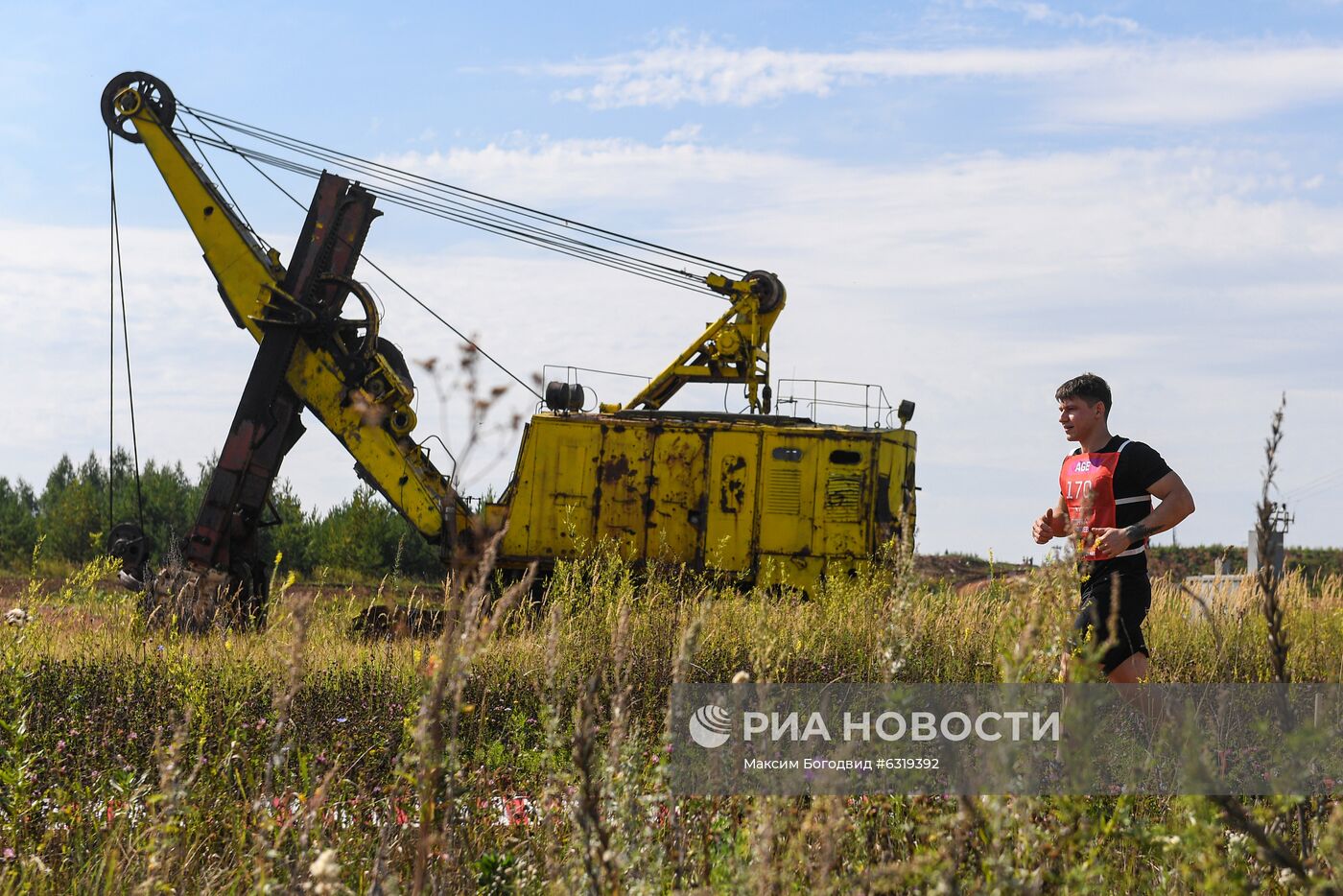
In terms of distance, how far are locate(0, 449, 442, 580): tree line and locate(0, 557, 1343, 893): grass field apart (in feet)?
53.9

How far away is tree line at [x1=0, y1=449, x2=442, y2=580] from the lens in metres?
26.2

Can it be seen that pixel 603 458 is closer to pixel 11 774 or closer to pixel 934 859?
pixel 11 774

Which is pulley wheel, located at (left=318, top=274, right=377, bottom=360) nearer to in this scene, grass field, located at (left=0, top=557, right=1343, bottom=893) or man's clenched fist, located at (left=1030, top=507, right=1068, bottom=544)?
grass field, located at (left=0, top=557, right=1343, bottom=893)

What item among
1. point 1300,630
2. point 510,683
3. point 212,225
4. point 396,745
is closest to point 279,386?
point 212,225

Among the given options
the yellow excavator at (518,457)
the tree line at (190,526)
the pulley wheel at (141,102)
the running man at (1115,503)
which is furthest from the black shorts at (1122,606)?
the tree line at (190,526)

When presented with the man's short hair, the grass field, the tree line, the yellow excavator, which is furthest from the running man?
the tree line

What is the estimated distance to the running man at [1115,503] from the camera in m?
5.88

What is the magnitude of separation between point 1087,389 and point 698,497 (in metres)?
7.42

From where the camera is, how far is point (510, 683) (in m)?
7.78

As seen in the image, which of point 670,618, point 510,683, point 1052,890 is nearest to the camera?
point 1052,890

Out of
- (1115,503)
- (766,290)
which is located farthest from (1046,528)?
(766,290)

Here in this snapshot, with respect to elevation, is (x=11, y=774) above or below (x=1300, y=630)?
below

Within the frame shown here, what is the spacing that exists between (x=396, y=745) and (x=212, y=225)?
A: 9.31 m

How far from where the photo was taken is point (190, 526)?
26.3m
